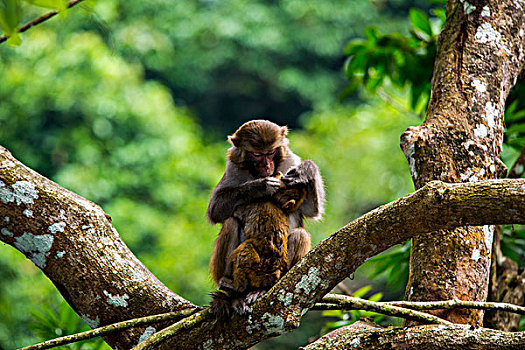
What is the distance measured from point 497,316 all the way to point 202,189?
41.2 feet

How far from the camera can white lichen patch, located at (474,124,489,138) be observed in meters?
3.27

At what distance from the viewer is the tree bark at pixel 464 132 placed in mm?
3021

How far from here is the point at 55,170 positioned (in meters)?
14.7

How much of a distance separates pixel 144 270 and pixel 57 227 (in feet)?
1.62

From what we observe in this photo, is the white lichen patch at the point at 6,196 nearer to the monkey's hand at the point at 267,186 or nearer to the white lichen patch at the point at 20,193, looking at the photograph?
the white lichen patch at the point at 20,193

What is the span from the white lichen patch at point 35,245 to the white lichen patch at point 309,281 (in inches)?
49.5

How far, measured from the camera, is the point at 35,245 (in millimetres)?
2988

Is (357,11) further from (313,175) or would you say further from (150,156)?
(313,175)

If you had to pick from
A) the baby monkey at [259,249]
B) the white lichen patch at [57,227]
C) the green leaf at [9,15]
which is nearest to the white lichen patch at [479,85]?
the baby monkey at [259,249]

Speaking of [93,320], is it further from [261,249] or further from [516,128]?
[516,128]

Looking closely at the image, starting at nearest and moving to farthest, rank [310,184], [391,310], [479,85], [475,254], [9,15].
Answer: [9,15] < [391,310] < [475,254] < [479,85] < [310,184]

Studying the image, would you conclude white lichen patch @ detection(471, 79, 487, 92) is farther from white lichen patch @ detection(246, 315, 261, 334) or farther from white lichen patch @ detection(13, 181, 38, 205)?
white lichen patch @ detection(13, 181, 38, 205)

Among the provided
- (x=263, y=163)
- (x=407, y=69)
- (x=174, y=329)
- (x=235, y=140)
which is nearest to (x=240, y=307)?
(x=174, y=329)

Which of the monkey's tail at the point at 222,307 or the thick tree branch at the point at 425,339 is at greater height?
the monkey's tail at the point at 222,307
